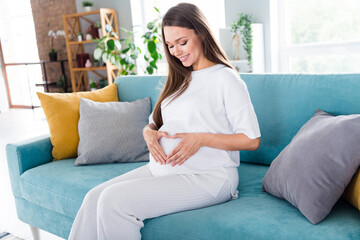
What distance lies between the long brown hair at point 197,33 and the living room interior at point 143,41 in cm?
37

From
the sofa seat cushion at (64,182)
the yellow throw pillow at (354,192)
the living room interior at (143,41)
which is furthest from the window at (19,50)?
the yellow throw pillow at (354,192)

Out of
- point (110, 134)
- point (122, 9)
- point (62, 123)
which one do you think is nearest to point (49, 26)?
point (122, 9)

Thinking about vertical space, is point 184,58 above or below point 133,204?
above

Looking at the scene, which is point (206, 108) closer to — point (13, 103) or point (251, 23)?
point (251, 23)

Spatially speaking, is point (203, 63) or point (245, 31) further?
point (245, 31)

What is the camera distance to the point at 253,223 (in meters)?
1.24

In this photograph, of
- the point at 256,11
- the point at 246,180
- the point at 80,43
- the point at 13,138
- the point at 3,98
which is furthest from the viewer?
the point at 3,98

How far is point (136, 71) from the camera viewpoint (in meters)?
5.36

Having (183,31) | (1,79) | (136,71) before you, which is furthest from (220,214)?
(1,79)

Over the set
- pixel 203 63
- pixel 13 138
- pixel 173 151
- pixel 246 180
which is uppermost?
pixel 203 63

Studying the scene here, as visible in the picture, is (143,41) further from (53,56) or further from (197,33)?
(197,33)

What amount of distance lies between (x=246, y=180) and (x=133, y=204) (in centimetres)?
58

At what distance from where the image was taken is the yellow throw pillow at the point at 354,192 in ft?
3.92

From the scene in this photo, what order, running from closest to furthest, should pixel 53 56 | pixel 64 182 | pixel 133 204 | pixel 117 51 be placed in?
pixel 133 204 → pixel 64 182 → pixel 117 51 → pixel 53 56
